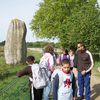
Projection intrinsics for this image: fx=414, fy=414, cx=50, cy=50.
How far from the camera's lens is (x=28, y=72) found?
34.2ft

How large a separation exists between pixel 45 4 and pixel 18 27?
32.0 metres

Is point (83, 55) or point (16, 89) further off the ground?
point (83, 55)

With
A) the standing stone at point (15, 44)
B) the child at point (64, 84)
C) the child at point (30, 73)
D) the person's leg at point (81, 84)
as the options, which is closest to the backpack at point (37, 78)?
the child at point (30, 73)

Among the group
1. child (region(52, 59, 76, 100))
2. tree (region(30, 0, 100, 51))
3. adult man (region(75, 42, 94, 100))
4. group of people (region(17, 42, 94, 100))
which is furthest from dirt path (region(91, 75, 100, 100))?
tree (region(30, 0, 100, 51))

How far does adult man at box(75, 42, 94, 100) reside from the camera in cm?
1336

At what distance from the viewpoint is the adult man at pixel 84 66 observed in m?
13.4

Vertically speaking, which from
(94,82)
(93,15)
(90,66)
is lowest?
(94,82)

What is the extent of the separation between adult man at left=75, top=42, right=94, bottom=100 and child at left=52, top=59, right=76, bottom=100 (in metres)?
3.92

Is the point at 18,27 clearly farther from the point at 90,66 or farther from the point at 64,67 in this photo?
the point at 64,67

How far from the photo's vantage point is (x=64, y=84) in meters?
9.32

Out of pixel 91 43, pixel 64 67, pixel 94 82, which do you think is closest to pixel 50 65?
pixel 64 67

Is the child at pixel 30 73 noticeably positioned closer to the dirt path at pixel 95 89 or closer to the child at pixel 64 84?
the child at pixel 64 84

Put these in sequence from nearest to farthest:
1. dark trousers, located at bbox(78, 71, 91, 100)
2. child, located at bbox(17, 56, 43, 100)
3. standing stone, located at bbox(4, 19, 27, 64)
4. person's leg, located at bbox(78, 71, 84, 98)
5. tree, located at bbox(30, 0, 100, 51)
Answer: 1. child, located at bbox(17, 56, 43, 100)
2. dark trousers, located at bbox(78, 71, 91, 100)
3. person's leg, located at bbox(78, 71, 84, 98)
4. standing stone, located at bbox(4, 19, 27, 64)
5. tree, located at bbox(30, 0, 100, 51)

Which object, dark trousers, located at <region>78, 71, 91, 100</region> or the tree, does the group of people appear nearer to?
dark trousers, located at <region>78, 71, 91, 100</region>
